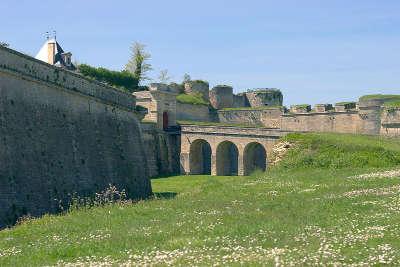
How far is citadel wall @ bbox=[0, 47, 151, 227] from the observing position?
72.0 feet

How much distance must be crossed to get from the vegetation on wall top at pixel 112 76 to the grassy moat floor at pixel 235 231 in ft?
111

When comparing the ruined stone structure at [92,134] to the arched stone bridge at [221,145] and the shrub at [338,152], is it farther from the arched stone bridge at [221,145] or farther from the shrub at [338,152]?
the shrub at [338,152]

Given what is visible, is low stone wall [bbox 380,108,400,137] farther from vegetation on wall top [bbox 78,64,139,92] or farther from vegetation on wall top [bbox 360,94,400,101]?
vegetation on wall top [bbox 78,64,139,92]

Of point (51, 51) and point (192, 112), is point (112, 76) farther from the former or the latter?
point (192, 112)

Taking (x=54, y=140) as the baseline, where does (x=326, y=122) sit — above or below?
above

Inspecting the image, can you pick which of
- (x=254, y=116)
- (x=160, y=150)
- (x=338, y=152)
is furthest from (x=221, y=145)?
(x=338, y=152)

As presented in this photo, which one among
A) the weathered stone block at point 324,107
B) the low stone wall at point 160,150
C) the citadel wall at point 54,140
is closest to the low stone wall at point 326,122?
the weathered stone block at point 324,107

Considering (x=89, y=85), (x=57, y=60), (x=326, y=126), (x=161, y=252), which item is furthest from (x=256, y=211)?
(x=326, y=126)

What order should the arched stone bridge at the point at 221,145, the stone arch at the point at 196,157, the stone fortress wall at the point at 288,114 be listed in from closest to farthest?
the arched stone bridge at the point at 221,145 < the stone fortress wall at the point at 288,114 < the stone arch at the point at 196,157

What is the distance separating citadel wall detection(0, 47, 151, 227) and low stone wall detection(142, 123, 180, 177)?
2028cm

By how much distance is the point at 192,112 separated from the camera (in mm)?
71250

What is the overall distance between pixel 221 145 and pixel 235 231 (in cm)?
4258

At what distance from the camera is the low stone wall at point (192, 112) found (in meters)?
68.8

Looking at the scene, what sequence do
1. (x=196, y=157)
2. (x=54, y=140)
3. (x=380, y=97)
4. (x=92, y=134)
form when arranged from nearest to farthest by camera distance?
(x=54, y=140) → (x=92, y=134) → (x=380, y=97) → (x=196, y=157)
